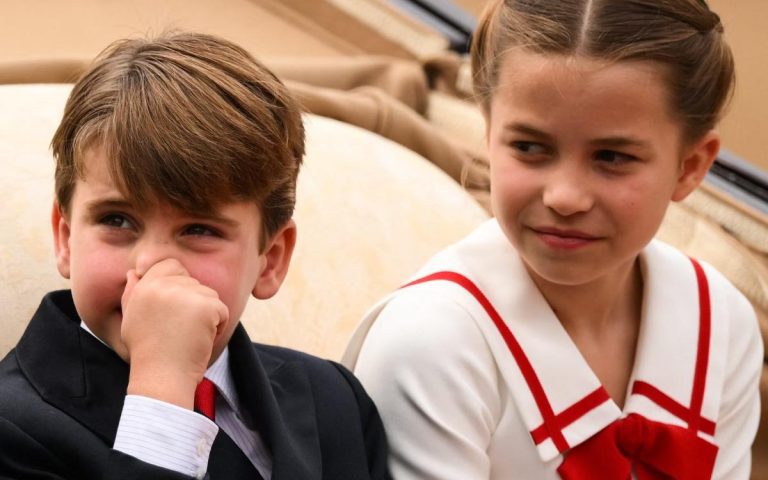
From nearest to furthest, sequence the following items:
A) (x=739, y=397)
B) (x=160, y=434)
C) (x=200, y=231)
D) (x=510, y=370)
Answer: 1. (x=160, y=434)
2. (x=200, y=231)
3. (x=510, y=370)
4. (x=739, y=397)

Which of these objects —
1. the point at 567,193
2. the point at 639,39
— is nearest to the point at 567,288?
the point at 567,193

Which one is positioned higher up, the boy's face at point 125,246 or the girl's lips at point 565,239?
the boy's face at point 125,246

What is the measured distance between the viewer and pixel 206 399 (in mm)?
1207

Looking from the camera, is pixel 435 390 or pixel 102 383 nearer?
pixel 102 383

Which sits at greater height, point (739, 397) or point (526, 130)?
point (526, 130)

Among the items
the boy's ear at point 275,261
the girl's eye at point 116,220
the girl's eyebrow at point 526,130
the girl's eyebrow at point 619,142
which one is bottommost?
the boy's ear at point 275,261

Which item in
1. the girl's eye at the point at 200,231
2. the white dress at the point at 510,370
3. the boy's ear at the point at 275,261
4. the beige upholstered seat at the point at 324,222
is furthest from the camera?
the beige upholstered seat at the point at 324,222

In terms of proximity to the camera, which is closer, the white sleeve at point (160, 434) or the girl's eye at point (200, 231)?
the white sleeve at point (160, 434)

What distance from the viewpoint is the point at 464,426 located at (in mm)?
1365

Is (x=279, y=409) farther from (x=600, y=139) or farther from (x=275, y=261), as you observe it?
(x=600, y=139)

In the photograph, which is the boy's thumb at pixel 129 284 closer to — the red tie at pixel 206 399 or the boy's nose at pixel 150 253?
the boy's nose at pixel 150 253

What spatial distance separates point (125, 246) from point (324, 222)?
691 mm

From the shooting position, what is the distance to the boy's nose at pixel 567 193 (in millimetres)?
1315

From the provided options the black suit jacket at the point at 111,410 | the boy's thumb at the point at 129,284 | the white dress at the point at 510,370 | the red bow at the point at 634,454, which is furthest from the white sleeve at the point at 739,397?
the boy's thumb at the point at 129,284
